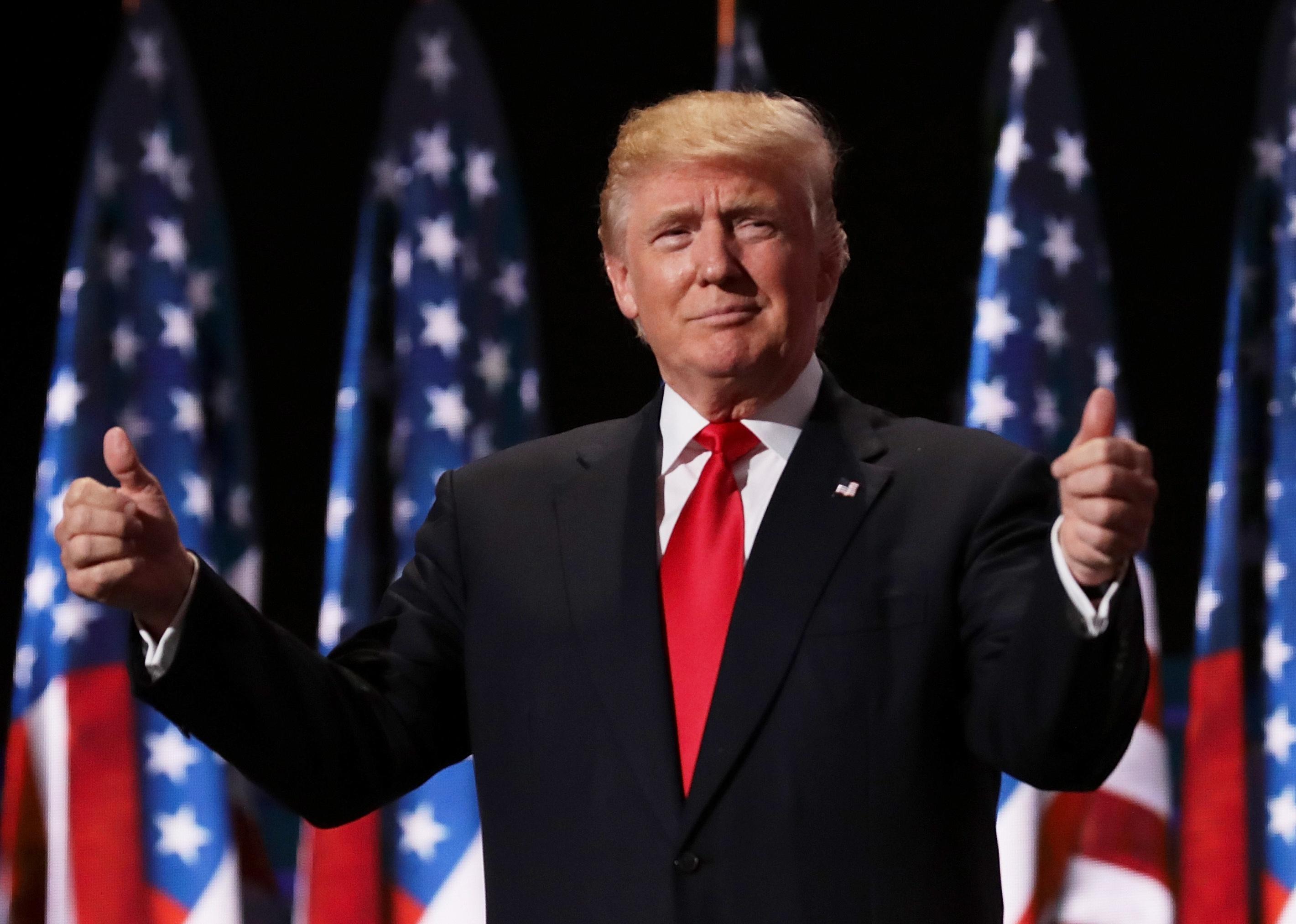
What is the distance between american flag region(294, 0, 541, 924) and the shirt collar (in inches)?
77.6

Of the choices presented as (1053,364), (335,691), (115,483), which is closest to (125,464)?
(335,691)

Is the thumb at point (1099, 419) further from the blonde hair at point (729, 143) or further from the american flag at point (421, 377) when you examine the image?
the american flag at point (421, 377)

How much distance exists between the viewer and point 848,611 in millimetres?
1280

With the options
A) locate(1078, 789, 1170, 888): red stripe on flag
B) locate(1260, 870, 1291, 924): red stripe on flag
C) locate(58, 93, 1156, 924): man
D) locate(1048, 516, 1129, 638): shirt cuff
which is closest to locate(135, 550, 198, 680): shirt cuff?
locate(58, 93, 1156, 924): man

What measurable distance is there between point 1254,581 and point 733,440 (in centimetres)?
254

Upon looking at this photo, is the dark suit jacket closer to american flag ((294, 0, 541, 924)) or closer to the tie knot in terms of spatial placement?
the tie knot

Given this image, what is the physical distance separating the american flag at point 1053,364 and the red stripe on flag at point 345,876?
4.95 feet

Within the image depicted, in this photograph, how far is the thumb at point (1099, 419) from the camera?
1.08 meters

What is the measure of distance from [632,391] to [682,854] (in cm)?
231

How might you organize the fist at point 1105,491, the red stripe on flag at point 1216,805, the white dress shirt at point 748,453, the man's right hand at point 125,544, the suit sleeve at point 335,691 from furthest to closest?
the red stripe on flag at point 1216,805, the white dress shirt at point 748,453, the suit sleeve at point 335,691, the man's right hand at point 125,544, the fist at point 1105,491

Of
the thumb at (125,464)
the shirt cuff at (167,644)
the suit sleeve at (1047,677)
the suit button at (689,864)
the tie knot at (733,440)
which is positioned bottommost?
the suit button at (689,864)

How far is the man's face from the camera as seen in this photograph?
145 cm

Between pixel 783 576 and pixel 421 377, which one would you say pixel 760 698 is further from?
pixel 421 377

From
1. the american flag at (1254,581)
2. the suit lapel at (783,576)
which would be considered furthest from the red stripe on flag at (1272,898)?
the suit lapel at (783,576)
